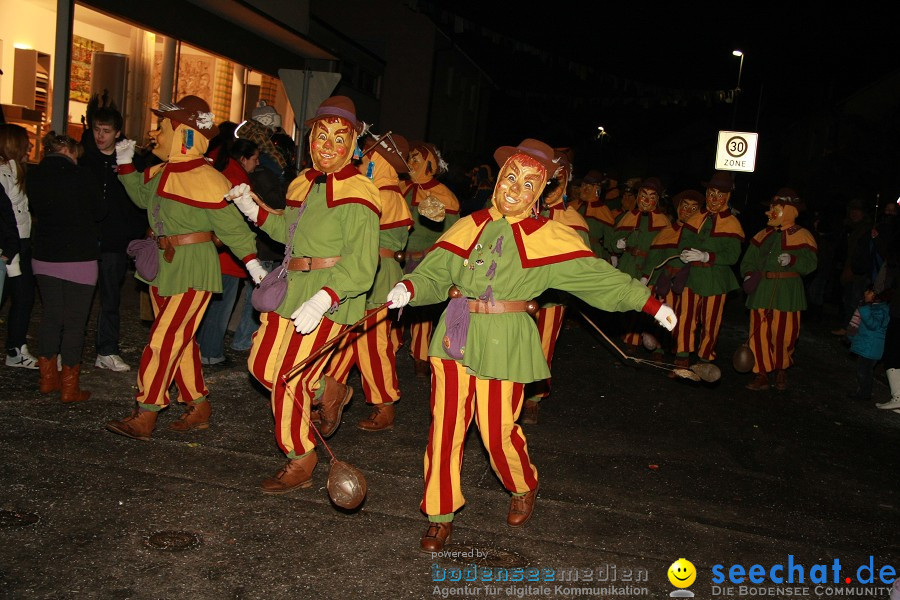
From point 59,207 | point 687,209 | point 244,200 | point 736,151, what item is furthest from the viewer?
point 736,151

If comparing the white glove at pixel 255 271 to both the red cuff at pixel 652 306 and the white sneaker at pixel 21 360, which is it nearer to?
the red cuff at pixel 652 306

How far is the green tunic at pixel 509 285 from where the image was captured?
4660 millimetres

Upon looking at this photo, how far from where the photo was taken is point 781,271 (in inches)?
373

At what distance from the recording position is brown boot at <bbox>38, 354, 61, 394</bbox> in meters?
6.54

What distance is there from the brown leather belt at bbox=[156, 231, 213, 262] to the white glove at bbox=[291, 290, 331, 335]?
1519 millimetres

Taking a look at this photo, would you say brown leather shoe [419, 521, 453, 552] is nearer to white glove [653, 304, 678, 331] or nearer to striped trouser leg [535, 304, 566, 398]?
white glove [653, 304, 678, 331]

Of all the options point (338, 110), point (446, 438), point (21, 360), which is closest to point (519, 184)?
point (338, 110)

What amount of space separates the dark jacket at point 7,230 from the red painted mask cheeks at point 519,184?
4.16m

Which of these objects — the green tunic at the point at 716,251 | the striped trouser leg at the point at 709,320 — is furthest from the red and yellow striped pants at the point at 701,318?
the green tunic at the point at 716,251

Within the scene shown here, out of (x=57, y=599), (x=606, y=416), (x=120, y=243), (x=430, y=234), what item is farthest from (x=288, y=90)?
(x=57, y=599)

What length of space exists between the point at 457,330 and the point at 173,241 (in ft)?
7.71

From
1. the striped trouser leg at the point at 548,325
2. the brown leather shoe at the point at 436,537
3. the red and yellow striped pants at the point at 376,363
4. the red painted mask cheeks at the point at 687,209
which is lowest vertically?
the brown leather shoe at the point at 436,537

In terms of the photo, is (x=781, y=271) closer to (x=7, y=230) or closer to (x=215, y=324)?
(x=215, y=324)

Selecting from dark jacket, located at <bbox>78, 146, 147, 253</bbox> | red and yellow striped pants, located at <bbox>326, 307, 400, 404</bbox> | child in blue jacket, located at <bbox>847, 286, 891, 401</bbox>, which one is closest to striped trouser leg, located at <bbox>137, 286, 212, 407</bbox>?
red and yellow striped pants, located at <bbox>326, 307, 400, 404</bbox>
